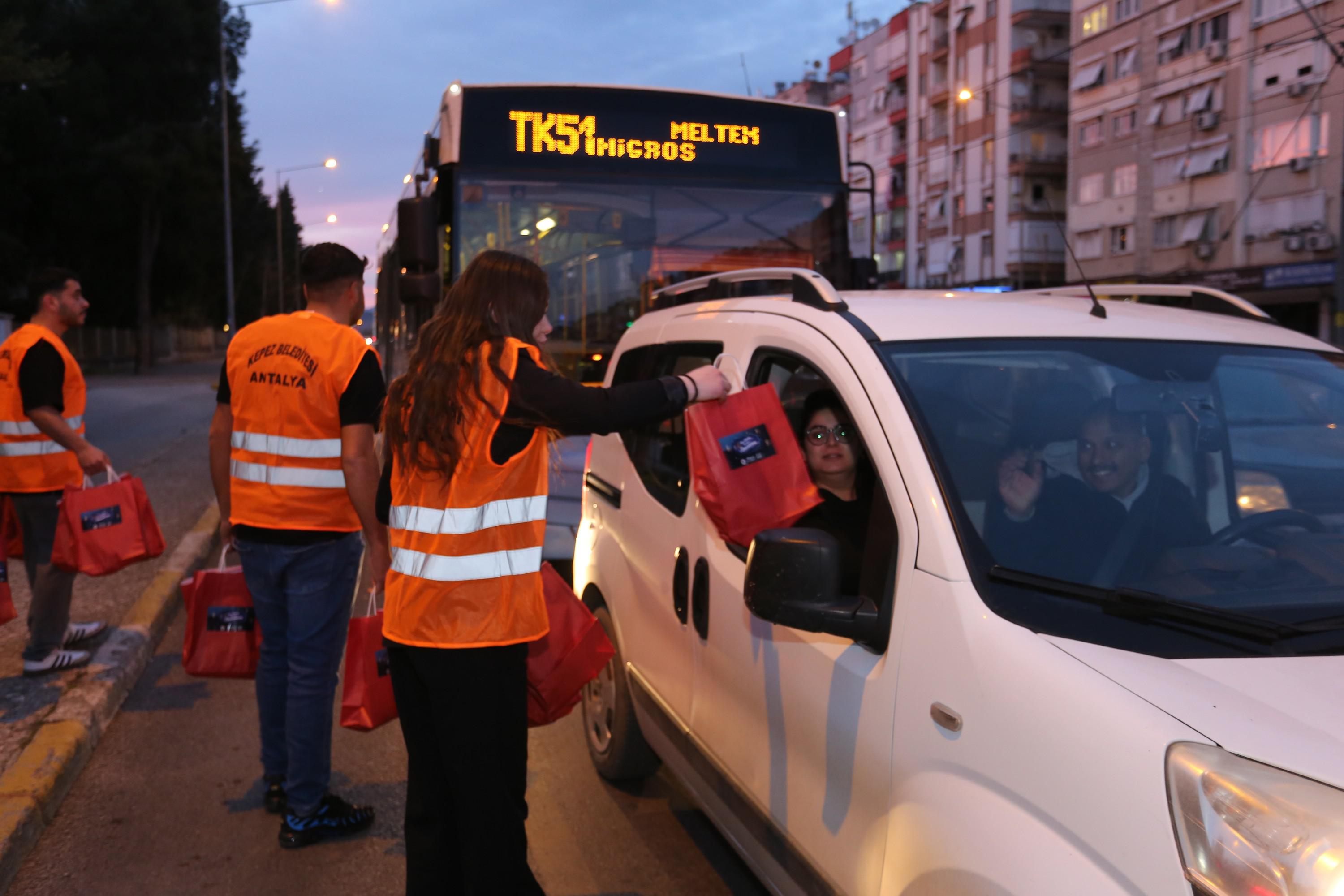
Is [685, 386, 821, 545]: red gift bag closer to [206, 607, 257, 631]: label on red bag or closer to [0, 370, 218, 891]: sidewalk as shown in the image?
[206, 607, 257, 631]: label on red bag

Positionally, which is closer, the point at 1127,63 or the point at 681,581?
the point at 681,581

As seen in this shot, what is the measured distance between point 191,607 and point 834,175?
5.44 metres

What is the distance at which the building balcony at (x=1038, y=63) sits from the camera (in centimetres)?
5094

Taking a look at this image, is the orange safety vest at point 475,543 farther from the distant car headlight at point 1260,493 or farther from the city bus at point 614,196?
the city bus at point 614,196

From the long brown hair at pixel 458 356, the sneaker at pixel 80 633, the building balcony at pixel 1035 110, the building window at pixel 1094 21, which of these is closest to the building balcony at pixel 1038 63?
the building balcony at pixel 1035 110

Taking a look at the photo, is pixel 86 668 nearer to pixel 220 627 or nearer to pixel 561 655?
pixel 220 627

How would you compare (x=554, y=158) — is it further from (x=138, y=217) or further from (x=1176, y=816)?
(x=138, y=217)

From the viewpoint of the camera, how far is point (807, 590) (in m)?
2.41

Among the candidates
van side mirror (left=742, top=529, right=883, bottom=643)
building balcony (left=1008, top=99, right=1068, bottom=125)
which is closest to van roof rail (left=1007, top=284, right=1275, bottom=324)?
van side mirror (left=742, top=529, right=883, bottom=643)

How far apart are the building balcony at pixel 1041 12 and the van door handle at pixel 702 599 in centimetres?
5307

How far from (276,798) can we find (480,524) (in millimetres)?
2206

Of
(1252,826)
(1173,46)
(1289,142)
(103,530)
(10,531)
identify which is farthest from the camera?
(1173,46)

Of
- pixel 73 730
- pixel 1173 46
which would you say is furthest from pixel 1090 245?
pixel 73 730

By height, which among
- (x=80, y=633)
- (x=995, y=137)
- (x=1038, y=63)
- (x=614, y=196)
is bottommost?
(x=80, y=633)
